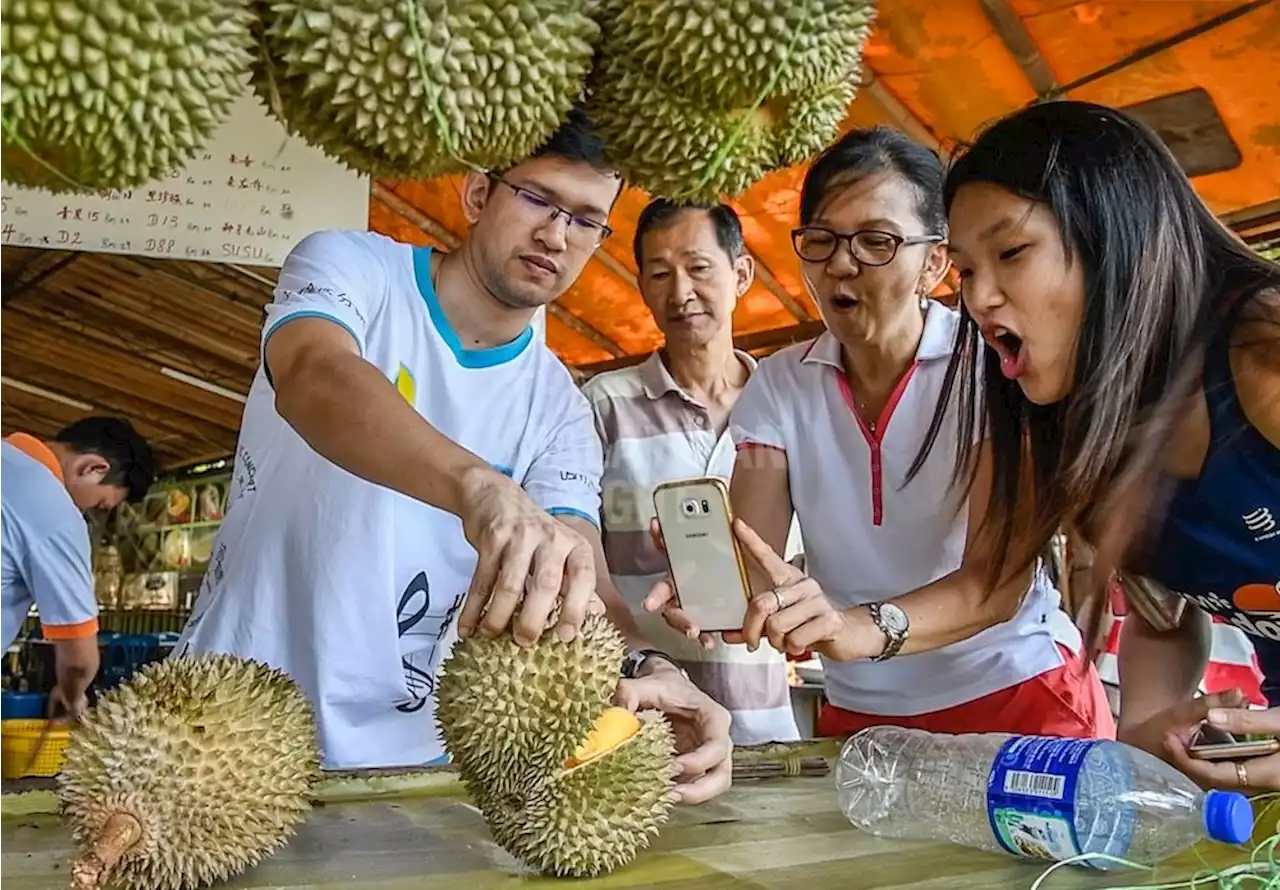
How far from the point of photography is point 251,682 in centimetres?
99

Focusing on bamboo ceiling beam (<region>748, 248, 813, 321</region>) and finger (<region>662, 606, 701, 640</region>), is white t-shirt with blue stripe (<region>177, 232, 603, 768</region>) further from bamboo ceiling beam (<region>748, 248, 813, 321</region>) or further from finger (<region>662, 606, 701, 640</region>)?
bamboo ceiling beam (<region>748, 248, 813, 321</region>)

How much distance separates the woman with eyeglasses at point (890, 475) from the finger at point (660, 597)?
0.42 m

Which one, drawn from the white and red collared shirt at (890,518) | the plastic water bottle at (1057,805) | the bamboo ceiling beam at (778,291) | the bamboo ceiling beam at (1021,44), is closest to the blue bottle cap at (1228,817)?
the plastic water bottle at (1057,805)

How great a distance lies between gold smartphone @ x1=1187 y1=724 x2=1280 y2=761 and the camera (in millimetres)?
1288

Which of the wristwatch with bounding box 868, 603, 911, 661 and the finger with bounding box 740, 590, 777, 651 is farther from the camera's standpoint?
the wristwatch with bounding box 868, 603, 911, 661

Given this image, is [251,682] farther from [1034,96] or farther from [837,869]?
[1034,96]

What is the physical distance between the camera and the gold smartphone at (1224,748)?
1.29 metres

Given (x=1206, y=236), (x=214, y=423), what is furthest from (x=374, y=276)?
(x=214, y=423)

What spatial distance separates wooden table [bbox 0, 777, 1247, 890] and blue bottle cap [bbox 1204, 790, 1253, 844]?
0.26 ft


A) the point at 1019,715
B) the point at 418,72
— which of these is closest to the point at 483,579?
the point at 418,72

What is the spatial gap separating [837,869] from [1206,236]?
0.90 m

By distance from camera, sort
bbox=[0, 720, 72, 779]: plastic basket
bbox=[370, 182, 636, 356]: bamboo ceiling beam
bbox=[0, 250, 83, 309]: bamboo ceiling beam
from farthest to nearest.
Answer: bbox=[0, 250, 83, 309]: bamboo ceiling beam, bbox=[370, 182, 636, 356]: bamboo ceiling beam, bbox=[0, 720, 72, 779]: plastic basket

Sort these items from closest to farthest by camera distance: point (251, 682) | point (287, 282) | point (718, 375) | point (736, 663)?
point (251, 682) < point (287, 282) < point (736, 663) < point (718, 375)

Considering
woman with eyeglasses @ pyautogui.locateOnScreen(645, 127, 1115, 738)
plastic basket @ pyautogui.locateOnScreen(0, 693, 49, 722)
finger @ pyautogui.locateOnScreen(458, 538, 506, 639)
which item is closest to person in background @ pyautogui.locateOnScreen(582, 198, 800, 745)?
woman with eyeglasses @ pyautogui.locateOnScreen(645, 127, 1115, 738)
